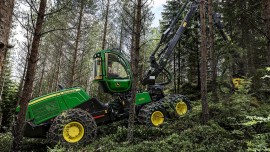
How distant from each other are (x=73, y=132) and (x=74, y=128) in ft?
Result: 0.45

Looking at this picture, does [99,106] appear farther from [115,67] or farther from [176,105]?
[176,105]

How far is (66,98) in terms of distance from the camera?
8.30 m

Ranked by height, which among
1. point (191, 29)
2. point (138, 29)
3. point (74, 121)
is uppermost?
point (191, 29)

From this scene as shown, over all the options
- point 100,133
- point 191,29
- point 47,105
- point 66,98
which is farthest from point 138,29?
point 191,29

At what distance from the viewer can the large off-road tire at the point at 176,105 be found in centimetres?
974

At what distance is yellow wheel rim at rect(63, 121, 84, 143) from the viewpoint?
7462mm

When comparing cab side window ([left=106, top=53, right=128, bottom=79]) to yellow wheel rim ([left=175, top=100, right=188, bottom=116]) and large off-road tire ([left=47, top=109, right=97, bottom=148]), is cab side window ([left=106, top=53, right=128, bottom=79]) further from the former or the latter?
yellow wheel rim ([left=175, top=100, right=188, bottom=116])

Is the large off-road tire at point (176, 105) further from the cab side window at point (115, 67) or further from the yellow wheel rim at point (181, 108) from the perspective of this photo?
the cab side window at point (115, 67)

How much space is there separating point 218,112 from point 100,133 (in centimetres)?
534

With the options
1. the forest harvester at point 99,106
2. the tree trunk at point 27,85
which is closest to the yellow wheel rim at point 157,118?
the forest harvester at point 99,106

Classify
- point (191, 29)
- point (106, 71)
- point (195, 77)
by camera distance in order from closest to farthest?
point (106, 71), point (191, 29), point (195, 77)

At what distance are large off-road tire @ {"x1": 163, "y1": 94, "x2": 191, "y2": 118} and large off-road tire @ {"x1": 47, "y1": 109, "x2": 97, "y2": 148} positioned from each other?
3.50 meters

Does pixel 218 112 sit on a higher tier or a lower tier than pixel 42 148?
higher

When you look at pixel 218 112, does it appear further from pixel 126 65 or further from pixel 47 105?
pixel 47 105
